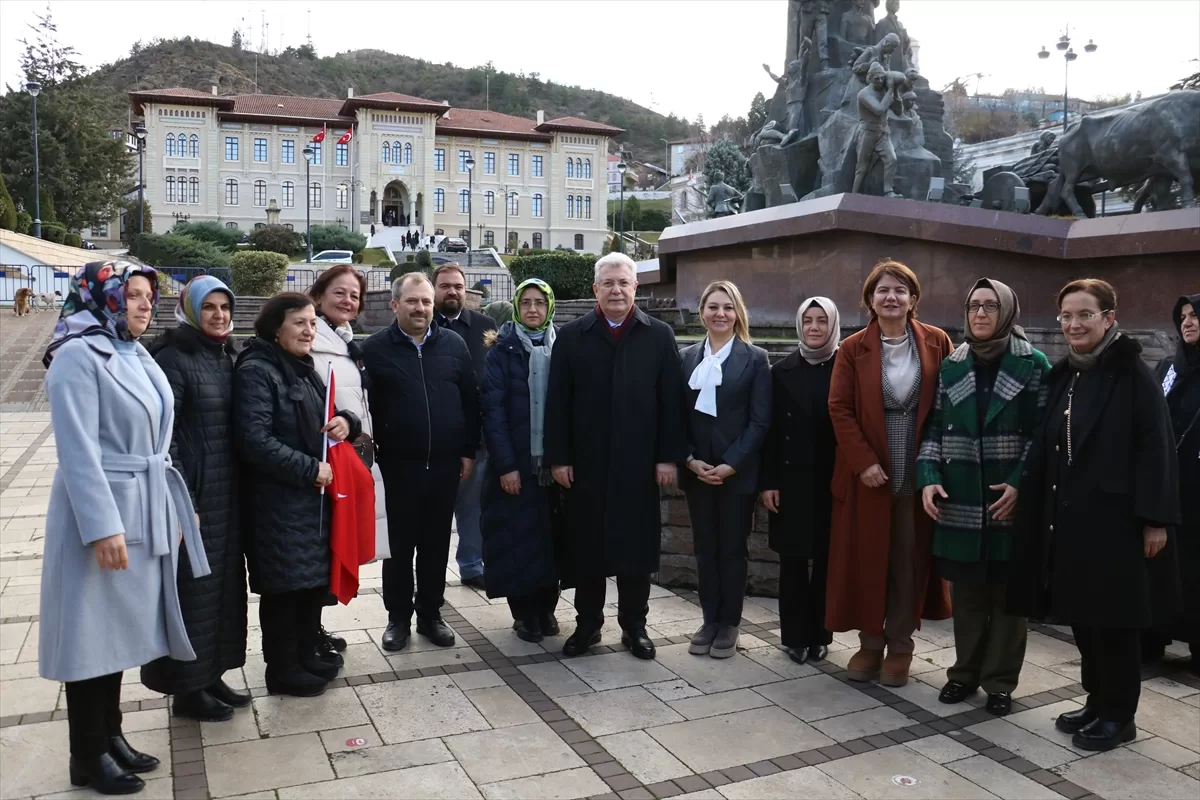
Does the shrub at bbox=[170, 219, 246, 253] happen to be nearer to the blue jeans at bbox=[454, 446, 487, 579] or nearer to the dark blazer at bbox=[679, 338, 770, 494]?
the blue jeans at bbox=[454, 446, 487, 579]

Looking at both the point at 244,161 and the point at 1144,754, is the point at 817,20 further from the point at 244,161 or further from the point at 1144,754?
the point at 244,161

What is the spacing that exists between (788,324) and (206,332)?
7942 millimetres

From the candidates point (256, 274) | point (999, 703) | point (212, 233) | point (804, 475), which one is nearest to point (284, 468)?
point (804, 475)

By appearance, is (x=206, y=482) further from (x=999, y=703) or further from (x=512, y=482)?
(x=999, y=703)

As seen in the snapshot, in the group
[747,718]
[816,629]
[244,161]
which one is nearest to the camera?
[747,718]

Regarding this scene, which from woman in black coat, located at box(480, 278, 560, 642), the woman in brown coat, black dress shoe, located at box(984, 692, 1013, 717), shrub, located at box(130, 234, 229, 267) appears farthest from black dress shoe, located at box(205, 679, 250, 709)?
shrub, located at box(130, 234, 229, 267)

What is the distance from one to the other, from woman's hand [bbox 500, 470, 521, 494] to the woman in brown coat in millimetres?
1588

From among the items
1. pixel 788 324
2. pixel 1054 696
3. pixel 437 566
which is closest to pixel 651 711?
pixel 437 566

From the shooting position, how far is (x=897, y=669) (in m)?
4.62

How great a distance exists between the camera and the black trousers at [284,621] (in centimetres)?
438

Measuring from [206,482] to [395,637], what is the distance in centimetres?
153

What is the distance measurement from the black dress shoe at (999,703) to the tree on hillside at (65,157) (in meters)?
53.3

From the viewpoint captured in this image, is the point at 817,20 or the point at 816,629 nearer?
the point at 816,629

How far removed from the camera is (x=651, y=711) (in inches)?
169
